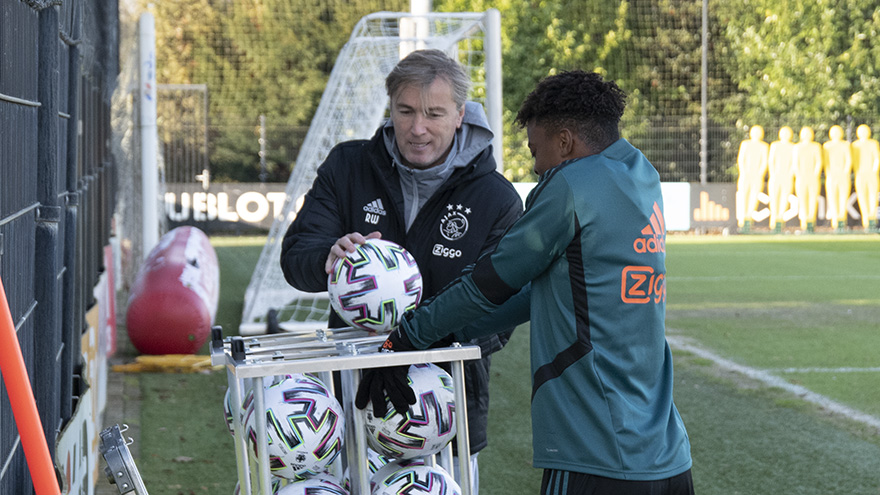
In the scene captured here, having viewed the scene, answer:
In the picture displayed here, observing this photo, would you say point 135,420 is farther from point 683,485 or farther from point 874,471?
point 683,485

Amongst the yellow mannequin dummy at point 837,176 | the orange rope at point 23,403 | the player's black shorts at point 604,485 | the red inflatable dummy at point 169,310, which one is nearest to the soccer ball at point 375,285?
the player's black shorts at point 604,485

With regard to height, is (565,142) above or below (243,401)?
above

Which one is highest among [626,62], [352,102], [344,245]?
[626,62]

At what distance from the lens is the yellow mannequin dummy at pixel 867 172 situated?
27969 mm

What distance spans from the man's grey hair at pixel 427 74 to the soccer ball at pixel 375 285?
520 mm

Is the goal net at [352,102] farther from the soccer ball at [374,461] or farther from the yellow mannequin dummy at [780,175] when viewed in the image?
the yellow mannequin dummy at [780,175]

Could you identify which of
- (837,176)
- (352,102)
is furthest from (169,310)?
(837,176)

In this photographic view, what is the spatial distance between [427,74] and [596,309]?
3.36 feet

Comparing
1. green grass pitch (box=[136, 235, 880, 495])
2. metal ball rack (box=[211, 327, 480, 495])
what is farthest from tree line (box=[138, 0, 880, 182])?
metal ball rack (box=[211, 327, 480, 495])

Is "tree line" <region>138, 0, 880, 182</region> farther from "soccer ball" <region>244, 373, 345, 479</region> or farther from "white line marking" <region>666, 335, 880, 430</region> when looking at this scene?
"soccer ball" <region>244, 373, 345, 479</region>

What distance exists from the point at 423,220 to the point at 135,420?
4507mm

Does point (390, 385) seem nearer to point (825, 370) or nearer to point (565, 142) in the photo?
point (565, 142)

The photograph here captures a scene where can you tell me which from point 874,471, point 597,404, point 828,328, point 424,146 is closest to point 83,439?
point 424,146

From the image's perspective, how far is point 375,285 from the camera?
117 inches
